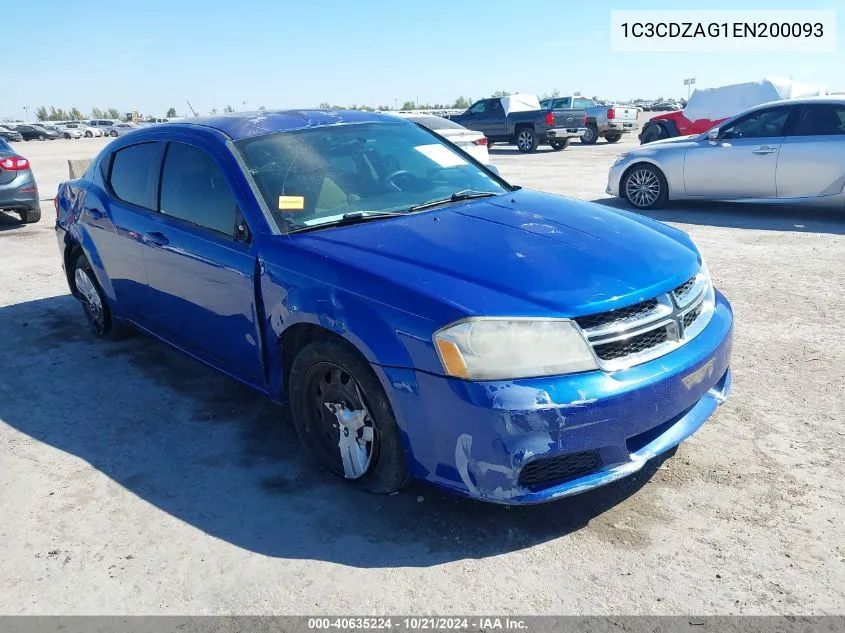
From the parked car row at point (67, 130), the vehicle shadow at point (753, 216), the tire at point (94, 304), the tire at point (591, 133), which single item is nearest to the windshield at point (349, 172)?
the tire at point (94, 304)

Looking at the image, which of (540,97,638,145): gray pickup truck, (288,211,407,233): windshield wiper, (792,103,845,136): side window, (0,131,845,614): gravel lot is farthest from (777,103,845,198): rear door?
(540,97,638,145): gray pickup truck

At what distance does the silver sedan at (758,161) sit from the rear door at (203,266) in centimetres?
777

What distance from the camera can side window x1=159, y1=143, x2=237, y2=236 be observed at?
3709 mm

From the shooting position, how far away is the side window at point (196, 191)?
3709 millimetres

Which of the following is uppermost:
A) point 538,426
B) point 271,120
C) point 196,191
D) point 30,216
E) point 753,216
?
point 271,120

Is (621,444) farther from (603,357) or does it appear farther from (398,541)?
(398,541)

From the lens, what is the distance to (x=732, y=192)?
379 inches

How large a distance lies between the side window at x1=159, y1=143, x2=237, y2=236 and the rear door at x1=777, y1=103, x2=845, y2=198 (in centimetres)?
784

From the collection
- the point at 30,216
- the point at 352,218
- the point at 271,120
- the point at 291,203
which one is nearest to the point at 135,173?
the point at 271,120

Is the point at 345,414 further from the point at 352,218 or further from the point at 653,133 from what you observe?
the point at 653,133

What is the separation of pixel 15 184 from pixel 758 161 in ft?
34.4

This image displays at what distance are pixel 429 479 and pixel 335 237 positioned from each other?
120 centimetres

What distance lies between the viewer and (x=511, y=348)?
2.63 meters

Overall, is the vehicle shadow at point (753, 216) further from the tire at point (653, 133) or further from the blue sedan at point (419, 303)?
the tire at point (653, 133)
